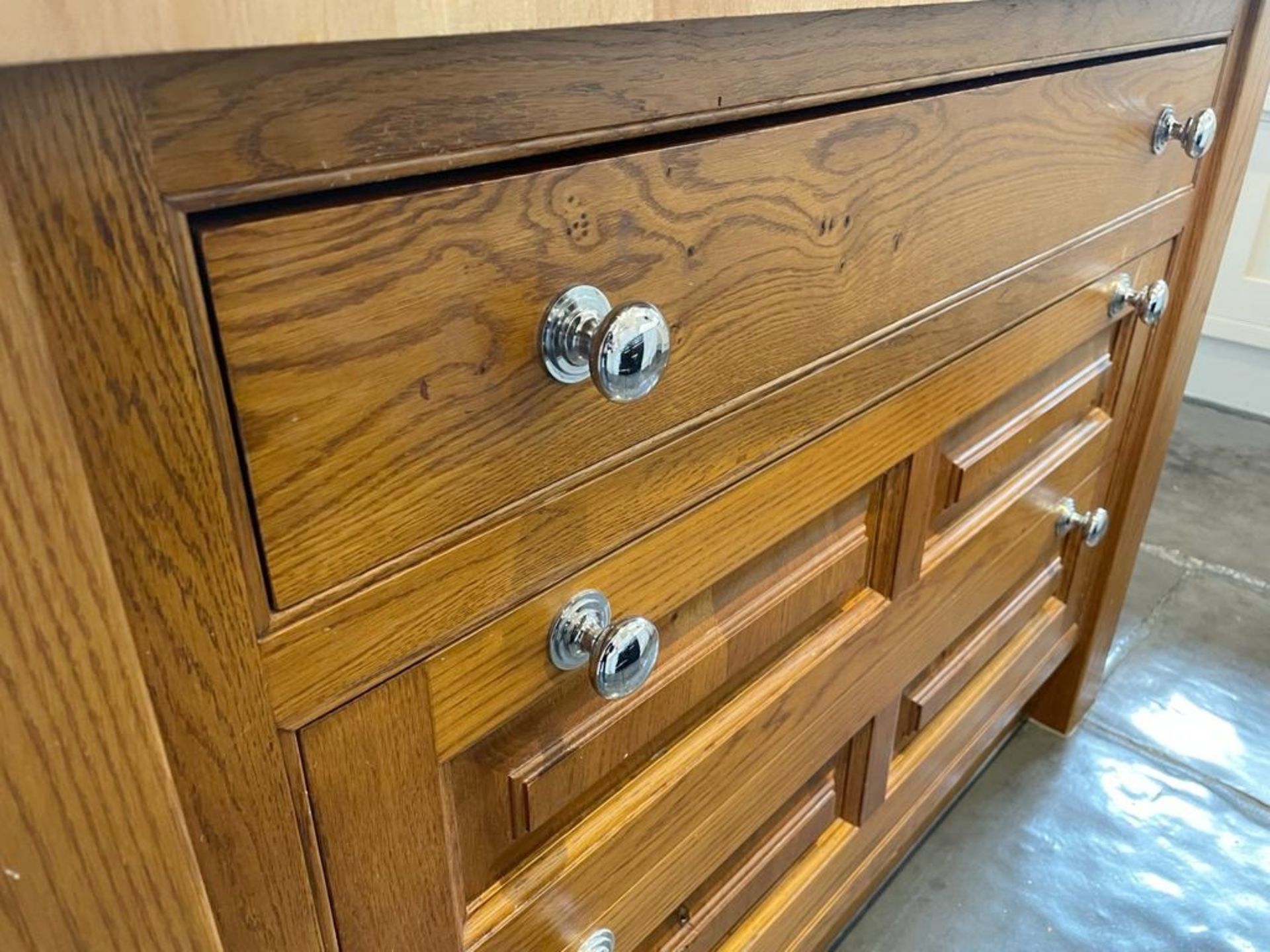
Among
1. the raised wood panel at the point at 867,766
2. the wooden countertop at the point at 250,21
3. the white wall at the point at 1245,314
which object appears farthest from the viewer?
the white wall at the point at 1245,314

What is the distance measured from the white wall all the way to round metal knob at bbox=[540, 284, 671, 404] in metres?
1.82

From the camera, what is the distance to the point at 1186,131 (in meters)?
0.74

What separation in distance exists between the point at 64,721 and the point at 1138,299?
798mm

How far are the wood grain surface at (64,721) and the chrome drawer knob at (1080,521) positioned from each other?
2.57 feet

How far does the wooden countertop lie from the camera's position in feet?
0.66

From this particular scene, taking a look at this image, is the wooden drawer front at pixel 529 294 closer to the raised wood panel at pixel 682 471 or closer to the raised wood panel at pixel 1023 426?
the raised wood panel at pixel 682 471

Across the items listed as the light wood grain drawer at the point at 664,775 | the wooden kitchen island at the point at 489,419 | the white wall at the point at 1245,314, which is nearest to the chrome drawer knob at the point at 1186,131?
the wooden kitchen island at the point at 489,419

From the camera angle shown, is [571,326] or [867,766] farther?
[867,766]

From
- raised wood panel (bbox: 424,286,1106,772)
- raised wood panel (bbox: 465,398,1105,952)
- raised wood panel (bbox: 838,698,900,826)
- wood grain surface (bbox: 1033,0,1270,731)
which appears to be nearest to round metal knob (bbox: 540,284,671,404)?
raised wood panel (bbox: 424,286,1106,772)

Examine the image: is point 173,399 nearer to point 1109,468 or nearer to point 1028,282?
point 1028,282

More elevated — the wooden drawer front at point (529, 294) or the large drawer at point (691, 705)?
the wooden drawer front at point (529, 294)

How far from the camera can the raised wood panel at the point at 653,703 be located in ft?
1.47

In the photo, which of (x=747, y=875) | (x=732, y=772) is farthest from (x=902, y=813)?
(x=732, y=772)

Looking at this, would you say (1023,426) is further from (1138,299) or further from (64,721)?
(64,721)
